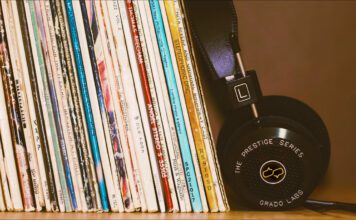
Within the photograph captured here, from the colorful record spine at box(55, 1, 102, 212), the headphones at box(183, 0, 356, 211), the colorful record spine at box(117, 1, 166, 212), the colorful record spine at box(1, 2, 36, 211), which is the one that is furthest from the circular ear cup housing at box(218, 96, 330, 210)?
the colorful record spine at box(1, 2, 36, 211)

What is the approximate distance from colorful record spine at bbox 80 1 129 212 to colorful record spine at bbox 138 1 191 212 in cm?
8

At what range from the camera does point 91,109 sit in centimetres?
68

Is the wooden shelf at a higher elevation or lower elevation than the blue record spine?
lower

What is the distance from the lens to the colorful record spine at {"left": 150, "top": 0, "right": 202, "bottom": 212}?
0.66 metres

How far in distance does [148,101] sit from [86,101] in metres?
0.10

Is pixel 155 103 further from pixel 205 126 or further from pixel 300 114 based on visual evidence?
pixel 300 114

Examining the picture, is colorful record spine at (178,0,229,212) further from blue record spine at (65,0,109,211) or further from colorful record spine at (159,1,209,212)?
blue record spine at (65,0,109,211)

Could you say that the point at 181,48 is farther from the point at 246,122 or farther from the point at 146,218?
the point at 146,218

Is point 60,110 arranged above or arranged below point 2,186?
above

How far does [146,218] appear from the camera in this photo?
24.9 inches

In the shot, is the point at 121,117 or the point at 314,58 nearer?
the point at 121,117

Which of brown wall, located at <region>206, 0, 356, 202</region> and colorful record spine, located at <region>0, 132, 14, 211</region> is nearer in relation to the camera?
colorful record spine, located at <region>0, 132, 14, 211</region>

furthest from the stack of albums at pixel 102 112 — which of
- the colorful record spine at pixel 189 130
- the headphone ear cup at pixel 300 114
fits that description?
the headphone ear cup at pixel 300 114

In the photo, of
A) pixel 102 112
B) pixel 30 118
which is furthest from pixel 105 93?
pixel 30 118
